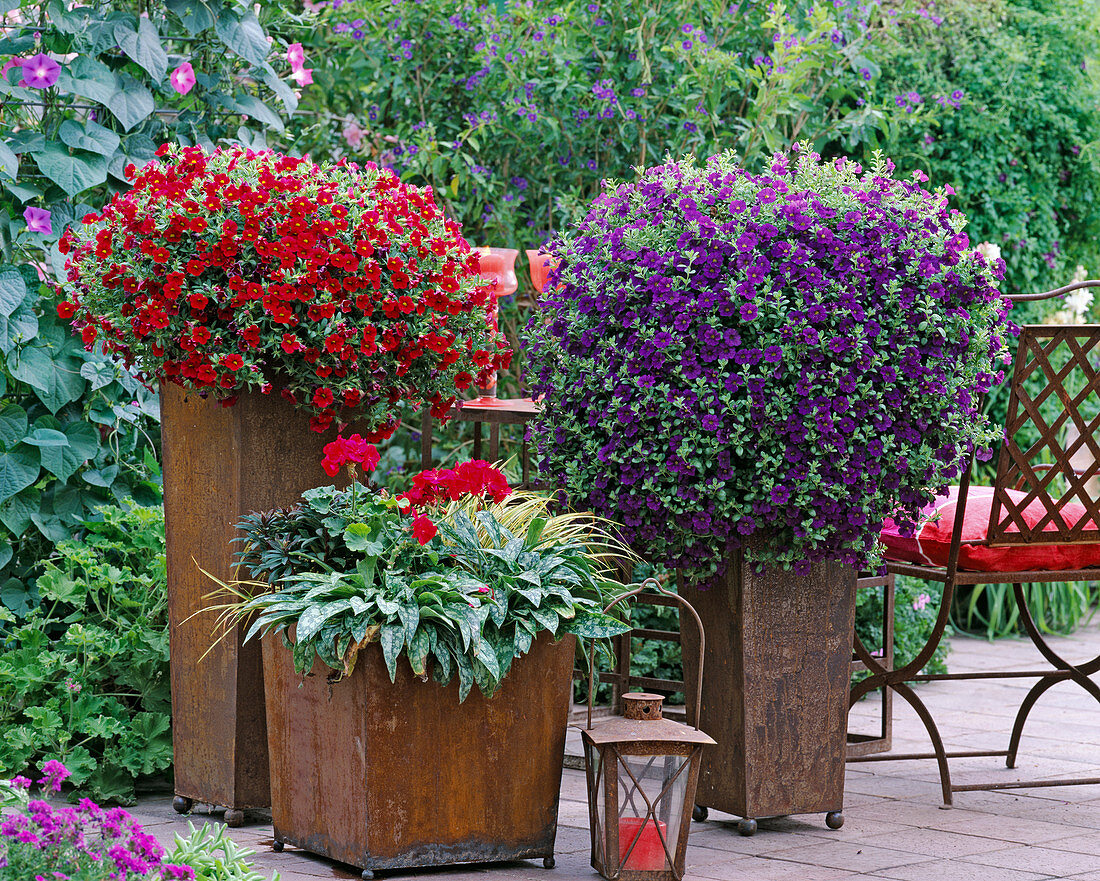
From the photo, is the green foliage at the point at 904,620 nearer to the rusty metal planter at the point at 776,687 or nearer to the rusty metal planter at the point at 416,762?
the rusty metal planter at the point at 776,687

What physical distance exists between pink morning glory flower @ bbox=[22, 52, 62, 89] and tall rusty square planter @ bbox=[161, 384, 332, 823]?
3.30 feet

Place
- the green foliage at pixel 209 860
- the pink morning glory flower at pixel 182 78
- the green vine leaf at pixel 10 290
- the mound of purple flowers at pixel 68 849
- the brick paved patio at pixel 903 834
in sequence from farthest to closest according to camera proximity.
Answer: the pink morning glory flower at pixel 182 78 → the green vine leaf at pixel 10 290 → the brick paved patio at pixel 903 834 → the green foliage at pixel 209 860 → the mound of purple flowers at pixel 68 849

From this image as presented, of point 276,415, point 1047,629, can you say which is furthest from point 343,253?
point 1047,629

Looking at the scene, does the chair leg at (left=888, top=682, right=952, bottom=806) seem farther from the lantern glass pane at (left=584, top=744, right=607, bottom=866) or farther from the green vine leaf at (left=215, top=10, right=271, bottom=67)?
the green vine leaf at (left=215, top=10, right=271, bottom=67)

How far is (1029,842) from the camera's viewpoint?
9.80ft

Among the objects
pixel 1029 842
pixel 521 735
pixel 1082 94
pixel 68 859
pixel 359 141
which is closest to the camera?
pixel 68 859

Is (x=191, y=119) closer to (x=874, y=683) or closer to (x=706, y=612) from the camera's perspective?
(x=706, y=612)

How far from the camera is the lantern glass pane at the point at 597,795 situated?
8.61 ft

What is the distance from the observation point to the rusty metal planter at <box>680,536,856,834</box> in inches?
116

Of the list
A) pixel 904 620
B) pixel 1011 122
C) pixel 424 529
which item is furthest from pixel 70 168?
pixel 1011 122

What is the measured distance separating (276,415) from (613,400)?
0.78 meters

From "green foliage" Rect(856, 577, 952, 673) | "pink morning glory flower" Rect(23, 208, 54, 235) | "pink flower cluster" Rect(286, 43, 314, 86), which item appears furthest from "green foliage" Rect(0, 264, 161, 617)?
"green foliage" Rect(856, 577, 952, 673)

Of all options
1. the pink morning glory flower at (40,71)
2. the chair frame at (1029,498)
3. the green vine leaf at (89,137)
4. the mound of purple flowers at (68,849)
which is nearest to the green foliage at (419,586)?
the mound of purple flowers at (68,849)

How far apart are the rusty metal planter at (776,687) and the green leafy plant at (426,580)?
1.02ft
